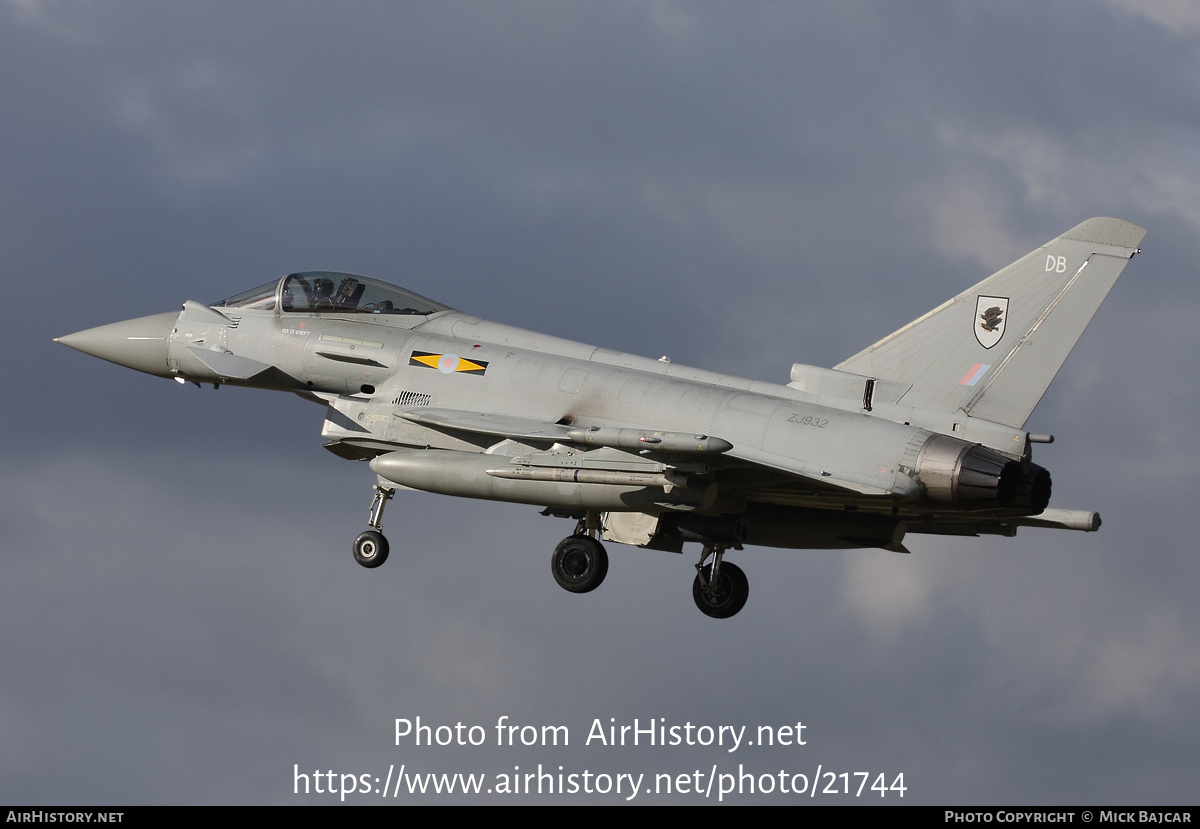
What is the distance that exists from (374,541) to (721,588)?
4800mm

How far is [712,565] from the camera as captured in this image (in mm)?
22141

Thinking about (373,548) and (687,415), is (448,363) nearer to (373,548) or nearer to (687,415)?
(373,548)

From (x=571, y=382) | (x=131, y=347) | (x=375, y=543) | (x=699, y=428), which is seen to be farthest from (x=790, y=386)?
(x=131, y=347)

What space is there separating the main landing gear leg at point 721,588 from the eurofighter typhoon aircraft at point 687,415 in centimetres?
3

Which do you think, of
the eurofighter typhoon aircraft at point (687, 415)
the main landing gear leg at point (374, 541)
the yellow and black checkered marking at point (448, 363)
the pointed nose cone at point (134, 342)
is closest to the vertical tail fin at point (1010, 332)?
the eurofighter typhoon aircraft at point (687, 415)

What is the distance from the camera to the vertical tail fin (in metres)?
19.7

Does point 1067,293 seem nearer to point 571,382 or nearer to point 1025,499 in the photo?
point 1025,499

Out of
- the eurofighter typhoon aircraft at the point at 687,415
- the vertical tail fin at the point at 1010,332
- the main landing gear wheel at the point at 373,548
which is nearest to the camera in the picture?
the eurofighter typhoon aircraft at the point at 687,415

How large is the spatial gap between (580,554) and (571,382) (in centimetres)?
230

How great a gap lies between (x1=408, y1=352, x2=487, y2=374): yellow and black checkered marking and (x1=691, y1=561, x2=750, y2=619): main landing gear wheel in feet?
13.8

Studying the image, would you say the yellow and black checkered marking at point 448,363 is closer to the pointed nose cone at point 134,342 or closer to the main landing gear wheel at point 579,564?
the main landing gear wheel at point 579,564

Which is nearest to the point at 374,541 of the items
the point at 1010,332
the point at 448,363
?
the point at 448,363

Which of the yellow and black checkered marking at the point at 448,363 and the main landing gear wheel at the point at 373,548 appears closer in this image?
the yellow and black checkered marking at the point at 448,363

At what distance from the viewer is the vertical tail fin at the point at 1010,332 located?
1967 centimetres
